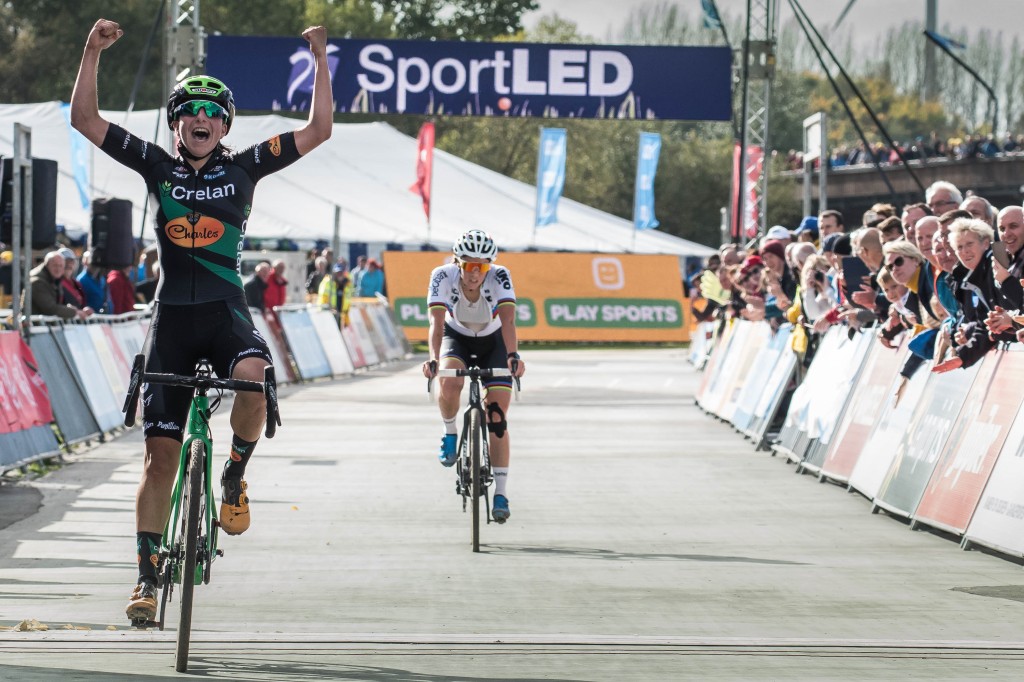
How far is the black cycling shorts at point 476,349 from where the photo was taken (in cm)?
1087

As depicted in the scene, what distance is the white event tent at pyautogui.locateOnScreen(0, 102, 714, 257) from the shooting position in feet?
147

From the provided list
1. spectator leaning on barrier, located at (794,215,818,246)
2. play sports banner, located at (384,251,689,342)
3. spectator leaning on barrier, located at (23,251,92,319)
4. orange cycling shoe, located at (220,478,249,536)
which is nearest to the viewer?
orange cycling shoe, located at (220,478,249,536)

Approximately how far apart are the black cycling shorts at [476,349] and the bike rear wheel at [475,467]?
1.58ft

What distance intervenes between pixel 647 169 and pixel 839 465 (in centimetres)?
3266

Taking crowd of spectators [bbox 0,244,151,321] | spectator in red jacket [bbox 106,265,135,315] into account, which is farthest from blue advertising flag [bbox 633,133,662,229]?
spectator in red jacket [bbox 106,265,135,315]

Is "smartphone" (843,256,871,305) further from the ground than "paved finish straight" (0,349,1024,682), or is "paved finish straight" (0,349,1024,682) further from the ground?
"smartphone" (843,256,871,305)

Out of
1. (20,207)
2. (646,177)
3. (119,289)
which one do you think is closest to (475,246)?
(20,207)

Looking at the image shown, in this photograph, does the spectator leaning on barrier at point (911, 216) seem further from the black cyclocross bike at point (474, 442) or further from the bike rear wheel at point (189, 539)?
the bike rear wheel at point (189, 539)

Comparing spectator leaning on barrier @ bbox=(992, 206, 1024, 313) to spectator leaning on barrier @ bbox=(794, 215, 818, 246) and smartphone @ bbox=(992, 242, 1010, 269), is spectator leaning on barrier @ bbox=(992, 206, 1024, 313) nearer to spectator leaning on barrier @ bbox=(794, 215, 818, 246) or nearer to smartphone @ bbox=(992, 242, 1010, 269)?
smartphone @ bbox=(992, 242, 1010, 269)

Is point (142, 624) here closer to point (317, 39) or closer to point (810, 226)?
point (317, 39)

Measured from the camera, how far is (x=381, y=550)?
971 centimetres

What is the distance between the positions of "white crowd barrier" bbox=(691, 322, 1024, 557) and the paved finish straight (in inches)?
8.4

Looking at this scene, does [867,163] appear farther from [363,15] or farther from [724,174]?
[363,15]

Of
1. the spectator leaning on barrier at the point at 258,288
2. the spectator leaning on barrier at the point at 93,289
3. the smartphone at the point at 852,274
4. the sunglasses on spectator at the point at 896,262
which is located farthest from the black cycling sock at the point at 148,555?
the spectator leaning on barrier at the point at 258,288
